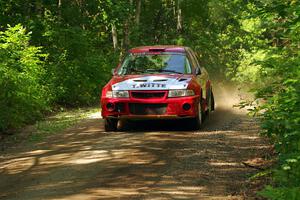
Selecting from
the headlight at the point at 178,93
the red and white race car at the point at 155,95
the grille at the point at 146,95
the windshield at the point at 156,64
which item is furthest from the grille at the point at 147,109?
the windshield at the point at 156,64

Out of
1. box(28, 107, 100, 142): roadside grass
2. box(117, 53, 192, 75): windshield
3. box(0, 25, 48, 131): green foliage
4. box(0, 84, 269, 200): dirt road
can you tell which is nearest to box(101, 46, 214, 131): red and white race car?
box(117, 53, 192, 75): windshield

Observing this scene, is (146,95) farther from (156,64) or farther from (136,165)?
(136,165)

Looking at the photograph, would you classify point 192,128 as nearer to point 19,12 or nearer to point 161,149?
point 161,149

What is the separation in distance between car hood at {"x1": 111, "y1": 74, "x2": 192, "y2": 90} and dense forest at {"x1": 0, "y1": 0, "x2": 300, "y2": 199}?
5.98 ft

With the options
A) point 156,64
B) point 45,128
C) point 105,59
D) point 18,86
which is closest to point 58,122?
point 45,128

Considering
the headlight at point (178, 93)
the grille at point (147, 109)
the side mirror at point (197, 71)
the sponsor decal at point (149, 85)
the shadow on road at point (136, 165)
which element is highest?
the side mirror at point (197, 71)

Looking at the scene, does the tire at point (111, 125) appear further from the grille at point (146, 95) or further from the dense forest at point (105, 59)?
the dense forest at point (105, 59)

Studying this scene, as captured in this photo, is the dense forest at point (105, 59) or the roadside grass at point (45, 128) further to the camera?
the roadside grass at point (45, 128)

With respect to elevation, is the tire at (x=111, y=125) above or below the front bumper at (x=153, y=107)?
below

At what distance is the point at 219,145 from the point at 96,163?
8.42 feet

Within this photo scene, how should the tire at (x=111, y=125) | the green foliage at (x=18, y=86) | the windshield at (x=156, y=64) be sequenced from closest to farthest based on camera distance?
the tire at (x=111, y=125) < the windshield at (x=156, y=64) < the green foliage at (x=18, y=86)

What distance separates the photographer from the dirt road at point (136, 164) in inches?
259

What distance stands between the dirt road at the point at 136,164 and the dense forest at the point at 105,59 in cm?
84

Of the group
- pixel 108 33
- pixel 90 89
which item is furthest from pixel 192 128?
pixel 108 33
